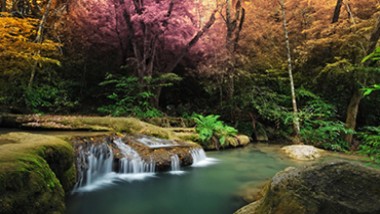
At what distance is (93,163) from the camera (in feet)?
18.5

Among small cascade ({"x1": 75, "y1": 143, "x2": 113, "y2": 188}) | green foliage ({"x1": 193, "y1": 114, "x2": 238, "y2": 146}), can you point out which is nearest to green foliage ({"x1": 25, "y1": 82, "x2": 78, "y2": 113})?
green foliage ({"x1": 193, "y1": 114, "x2": 238, "y2": 146})

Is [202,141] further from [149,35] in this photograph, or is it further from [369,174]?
[369,174]

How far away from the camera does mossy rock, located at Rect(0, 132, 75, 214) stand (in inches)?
104

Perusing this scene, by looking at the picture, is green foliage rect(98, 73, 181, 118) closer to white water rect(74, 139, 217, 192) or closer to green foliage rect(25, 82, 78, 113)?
green foliage rect(25, 82, 78, 113)

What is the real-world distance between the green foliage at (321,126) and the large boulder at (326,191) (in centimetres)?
842

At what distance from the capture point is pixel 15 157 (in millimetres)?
3129

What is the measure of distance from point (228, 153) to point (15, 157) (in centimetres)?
717

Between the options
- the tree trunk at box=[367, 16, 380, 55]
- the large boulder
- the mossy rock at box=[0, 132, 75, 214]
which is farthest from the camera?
the tree trunk at box=[367, 16, 380, 55]

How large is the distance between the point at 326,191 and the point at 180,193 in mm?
3277

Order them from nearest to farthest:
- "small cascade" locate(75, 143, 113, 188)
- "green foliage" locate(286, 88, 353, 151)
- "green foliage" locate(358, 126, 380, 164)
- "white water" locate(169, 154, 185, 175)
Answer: "green foliage" locate(358, 126, 380, 164) < "small cascade" locate(75, 143, 113, 188) < "white water" locate(169, 154, 185, 175) < "green foliage" locate(286, 88, 353, 151)

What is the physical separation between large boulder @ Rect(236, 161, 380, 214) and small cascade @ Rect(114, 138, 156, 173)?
13.0ft

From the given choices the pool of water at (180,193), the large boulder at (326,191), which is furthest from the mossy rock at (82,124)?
the large boulder at (326,191)

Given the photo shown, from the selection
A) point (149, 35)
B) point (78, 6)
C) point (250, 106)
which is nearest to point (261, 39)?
point (250, 106)

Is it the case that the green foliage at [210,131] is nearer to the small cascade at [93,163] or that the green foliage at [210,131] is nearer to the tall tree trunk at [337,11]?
the small cascade at [93,163]
